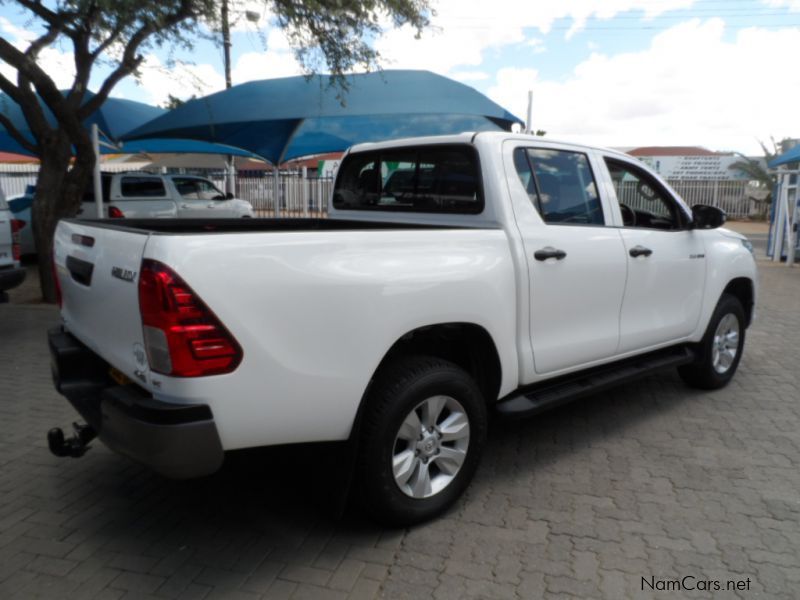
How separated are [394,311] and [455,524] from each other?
1.15 m

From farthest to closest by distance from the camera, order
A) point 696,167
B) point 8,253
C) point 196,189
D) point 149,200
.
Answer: point 696,167 → point 196,189 → point 149,200 → point 8,253

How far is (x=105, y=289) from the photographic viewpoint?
267 cm

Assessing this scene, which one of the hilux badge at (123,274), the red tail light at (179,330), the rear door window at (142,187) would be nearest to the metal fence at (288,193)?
the rear door window at (142,187)

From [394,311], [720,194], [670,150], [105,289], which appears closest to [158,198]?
[105,289]

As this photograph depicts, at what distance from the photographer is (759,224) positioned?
2892 cm

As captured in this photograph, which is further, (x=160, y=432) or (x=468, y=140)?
(x=468, y=140)

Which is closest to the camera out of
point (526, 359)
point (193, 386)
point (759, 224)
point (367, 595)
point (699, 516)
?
point (193, 386)

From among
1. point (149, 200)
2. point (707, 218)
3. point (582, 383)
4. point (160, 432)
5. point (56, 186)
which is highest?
point (56, 186)

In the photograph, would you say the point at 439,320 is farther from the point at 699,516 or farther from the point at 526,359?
the point at 699,516

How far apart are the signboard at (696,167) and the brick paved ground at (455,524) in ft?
98.5

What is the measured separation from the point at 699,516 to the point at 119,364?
110 inches

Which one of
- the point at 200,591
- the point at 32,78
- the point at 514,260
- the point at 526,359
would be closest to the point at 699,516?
the point at 526,359

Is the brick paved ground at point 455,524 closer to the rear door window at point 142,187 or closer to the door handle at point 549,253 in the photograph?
the door handle at point 549,253

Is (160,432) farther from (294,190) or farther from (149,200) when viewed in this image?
(294,190)
